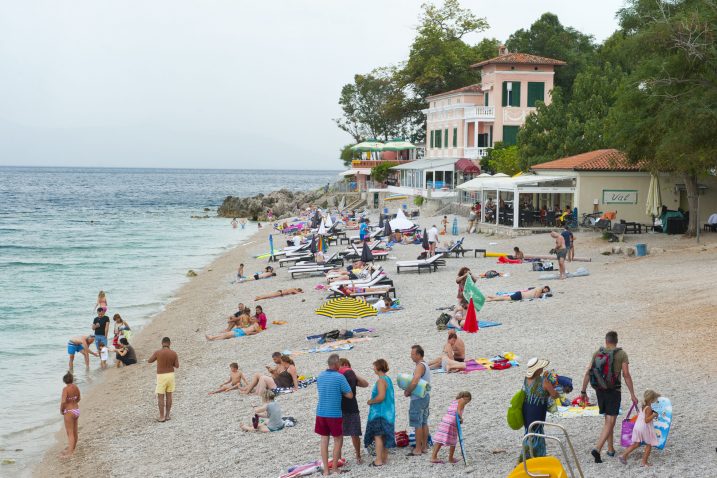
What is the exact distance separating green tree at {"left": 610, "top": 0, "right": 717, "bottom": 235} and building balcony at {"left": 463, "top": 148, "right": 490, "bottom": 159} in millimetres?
22689

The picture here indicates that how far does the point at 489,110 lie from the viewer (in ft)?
165

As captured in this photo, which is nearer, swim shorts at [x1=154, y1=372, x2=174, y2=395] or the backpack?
the backpack

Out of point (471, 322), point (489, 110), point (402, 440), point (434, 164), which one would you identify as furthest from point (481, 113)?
point (402, 440)

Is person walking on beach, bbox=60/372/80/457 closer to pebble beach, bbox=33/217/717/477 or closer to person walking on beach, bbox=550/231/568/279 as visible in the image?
pebble beach, bbox=33/217/717/477

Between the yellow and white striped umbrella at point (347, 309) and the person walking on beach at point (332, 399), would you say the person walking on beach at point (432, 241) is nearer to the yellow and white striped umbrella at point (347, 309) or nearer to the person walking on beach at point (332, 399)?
the yellow and white striped umbrella at point (347, 309)

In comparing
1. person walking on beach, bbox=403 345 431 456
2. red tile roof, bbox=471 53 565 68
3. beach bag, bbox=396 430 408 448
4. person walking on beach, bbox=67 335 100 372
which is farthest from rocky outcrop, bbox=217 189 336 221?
person walking on beach, bbox=403 345 431 456

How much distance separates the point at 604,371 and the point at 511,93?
42857 mm

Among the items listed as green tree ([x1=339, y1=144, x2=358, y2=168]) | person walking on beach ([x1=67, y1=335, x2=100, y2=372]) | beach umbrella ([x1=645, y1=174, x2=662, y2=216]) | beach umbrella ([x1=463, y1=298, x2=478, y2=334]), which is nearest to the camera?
beach umbrella ([x1=463, y1=298, x2=478, y2=334])

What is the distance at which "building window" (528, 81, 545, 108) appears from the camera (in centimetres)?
5008

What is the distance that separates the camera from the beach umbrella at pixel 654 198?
29.8 m

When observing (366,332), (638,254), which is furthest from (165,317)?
(638,254)

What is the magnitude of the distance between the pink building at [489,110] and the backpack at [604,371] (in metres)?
40.1

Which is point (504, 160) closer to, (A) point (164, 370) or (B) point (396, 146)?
(B) point (396, 146)

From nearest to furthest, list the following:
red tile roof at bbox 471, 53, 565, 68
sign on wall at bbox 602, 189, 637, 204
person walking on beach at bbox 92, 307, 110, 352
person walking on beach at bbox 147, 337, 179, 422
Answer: person walking on beach at bbox 147, 337, 179, 422, person walking on beach at bbox 92, 307, 110, 352, sign on wall at bbox 602, 189, 637, 204, red tile roof at bbox 471, 53, 565, 68
